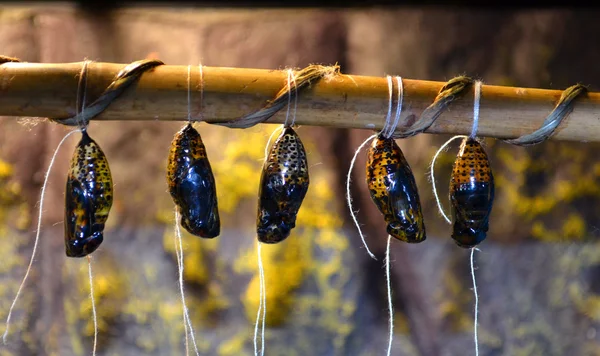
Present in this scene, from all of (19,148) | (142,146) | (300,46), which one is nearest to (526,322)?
(300,46)

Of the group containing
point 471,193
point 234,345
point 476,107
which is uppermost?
point 476,107

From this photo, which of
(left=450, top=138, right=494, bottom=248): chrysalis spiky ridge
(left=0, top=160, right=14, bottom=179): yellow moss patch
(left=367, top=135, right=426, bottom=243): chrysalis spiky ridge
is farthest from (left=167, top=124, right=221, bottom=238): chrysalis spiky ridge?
(left=0, top=160, right=14, bottom=179): yellow moss patch

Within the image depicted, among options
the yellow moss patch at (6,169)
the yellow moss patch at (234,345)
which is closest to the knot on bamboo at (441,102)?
the yellow moss patch at (234,345)

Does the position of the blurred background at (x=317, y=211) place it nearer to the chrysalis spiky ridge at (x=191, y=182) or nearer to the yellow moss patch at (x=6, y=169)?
the yellow moss patch at (x=6, y=169)

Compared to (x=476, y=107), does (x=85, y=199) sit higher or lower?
lower

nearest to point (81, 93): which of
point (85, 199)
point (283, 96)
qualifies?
point (85, 199)

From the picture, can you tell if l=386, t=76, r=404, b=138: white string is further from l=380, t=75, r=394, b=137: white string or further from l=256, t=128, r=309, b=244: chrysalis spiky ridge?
l=256, t=128, r=309, b=244: chrysalis spiky ridge

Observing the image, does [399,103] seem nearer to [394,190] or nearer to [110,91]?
[394,190]
